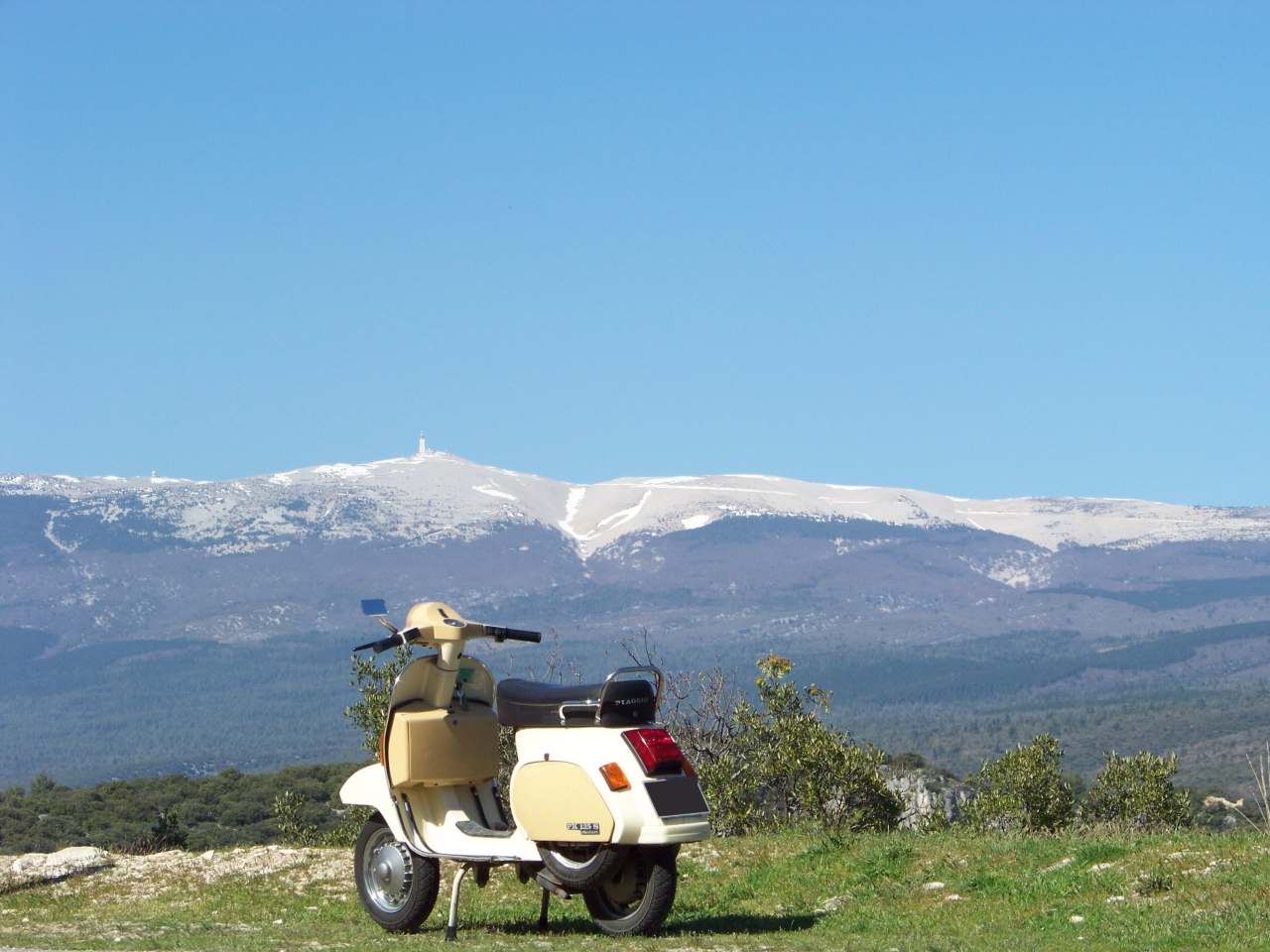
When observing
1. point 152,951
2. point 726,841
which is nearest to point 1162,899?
point 726,841

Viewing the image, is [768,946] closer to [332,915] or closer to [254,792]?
[332,915]

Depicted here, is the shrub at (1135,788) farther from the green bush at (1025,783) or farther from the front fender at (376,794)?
the front fender at (376,794)

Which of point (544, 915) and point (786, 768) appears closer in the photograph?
point (544, 915)

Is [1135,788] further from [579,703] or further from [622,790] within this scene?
[622,790]

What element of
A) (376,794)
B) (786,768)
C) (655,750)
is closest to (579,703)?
(655,750)

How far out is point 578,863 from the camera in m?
13.8

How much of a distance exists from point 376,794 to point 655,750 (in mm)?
2573

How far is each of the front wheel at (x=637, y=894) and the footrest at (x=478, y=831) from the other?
0.82 m

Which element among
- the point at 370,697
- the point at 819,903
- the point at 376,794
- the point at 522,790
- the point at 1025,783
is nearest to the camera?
the point at 522,790

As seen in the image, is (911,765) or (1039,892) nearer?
(1039,892)

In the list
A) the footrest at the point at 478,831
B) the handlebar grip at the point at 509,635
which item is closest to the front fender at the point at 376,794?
the footrest at the point at 478,831

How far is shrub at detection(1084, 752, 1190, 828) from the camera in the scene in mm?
38906

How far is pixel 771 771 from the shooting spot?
31391 mm

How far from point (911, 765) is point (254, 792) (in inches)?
1048
